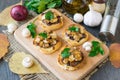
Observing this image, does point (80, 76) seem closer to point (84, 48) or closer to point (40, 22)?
point (84, 48)

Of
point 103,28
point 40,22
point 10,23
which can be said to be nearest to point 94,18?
point 103,28

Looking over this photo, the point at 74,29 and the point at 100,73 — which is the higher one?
the point at 74,29

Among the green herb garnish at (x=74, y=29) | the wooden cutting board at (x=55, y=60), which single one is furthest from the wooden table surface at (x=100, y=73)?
the green herb garnish at (x=74, y=29)

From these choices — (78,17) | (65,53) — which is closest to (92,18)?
(78,17)

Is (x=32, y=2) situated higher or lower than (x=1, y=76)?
higher

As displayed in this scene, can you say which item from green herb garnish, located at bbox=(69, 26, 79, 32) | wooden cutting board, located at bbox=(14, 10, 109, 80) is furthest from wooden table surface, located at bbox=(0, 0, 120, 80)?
green herb garnish, located at bbox=(69, 26, 79, 32)

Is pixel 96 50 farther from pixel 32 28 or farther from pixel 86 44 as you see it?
pixel 32 28

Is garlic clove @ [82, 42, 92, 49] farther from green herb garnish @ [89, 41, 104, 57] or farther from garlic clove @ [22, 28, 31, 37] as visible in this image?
garlic clove @ [22, 28, 31, 37]
